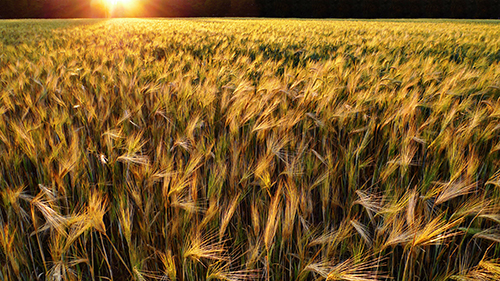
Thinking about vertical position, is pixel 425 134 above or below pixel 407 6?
below

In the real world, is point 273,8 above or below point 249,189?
above

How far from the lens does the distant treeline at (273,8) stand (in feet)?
78.7

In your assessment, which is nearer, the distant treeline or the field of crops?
the field of crops

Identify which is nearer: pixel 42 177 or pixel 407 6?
pixel 42 177

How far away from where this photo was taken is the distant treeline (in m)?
24.0

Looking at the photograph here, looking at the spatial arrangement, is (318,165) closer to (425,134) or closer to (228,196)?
(228,196)

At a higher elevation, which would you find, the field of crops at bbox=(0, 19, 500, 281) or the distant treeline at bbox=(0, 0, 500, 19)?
the distant treeline at bbox=(0, 0, 500, 19)

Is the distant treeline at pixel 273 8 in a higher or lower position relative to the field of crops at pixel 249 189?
higher

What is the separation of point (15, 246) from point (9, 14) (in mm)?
31274

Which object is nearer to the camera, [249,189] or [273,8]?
[249,189]

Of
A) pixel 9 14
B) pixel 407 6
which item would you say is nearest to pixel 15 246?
pixel 407 6

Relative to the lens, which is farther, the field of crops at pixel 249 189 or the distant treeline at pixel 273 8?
the distant treeline at pixel 273 8

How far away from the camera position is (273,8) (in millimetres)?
26578

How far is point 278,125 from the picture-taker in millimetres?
1114
